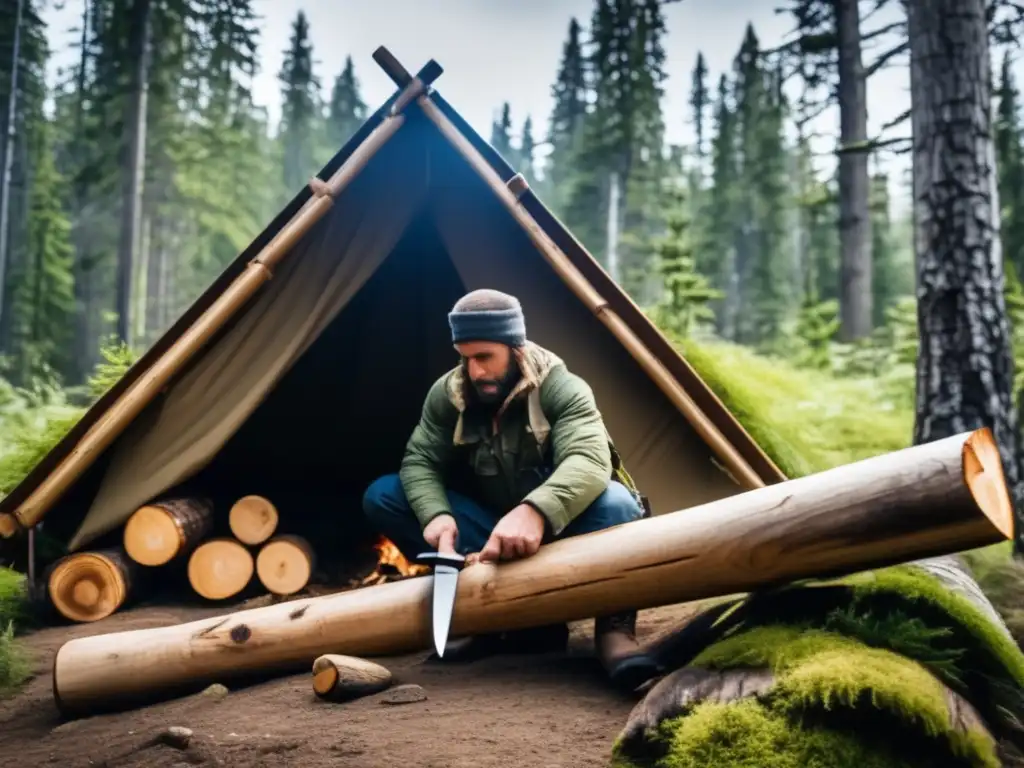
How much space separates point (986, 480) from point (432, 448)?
88.4 inches

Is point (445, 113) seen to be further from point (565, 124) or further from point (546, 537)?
point (565, 124)

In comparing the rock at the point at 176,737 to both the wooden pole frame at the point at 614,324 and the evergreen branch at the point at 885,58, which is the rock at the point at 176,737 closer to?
the wooden pole frame at the point at 614,324

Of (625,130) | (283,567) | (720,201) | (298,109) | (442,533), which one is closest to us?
(442,533)

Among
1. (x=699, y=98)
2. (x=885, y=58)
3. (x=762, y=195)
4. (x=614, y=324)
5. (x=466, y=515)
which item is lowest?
(x=466, y=515)

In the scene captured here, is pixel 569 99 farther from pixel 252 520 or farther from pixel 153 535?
pixel 153 535

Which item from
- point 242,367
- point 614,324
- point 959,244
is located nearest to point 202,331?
point 242,367

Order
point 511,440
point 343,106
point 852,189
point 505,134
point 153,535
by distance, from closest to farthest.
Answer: point 511,440 < point 153,535 < point 852,189 < point 343,106 < point 505,134

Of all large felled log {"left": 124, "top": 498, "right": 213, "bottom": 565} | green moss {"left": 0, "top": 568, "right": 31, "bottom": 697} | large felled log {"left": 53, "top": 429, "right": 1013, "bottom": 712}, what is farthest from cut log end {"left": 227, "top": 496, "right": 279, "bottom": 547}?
large felled log {"left": 53, "top": 429, "right": 1013, "bottom": 712}

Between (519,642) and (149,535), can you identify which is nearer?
(519,642)

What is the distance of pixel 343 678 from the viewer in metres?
3.24

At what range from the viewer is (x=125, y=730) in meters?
3.24

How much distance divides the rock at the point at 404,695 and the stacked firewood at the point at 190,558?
2.54m

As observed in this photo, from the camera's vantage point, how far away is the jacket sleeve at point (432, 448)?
3.90 m

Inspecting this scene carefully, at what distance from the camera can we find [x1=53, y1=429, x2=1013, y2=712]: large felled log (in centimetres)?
269
